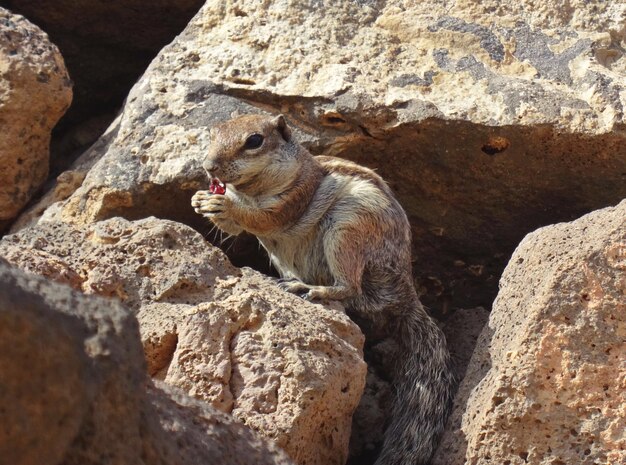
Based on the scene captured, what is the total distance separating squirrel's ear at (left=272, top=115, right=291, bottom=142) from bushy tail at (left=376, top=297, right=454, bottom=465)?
1230mm

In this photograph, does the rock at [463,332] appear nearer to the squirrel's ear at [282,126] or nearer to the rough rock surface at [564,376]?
the rough rock surface at [564,376]

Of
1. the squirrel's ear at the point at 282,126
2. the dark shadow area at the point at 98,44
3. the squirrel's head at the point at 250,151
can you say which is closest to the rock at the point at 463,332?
the squirrel's head at the point at 250,151

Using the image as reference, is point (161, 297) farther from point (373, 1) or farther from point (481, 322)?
point (373, 1)

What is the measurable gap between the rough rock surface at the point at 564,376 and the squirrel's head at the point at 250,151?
1.90 meters

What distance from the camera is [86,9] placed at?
8.34m

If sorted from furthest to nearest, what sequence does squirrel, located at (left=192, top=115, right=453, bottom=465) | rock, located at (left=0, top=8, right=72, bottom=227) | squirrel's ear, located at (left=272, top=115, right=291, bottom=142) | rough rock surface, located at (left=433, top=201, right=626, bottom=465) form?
1. rock, located at (left=0, top=8, right=72, bottom=227)
2. squirrel's ear, located at (left=272, top=115, right=291, bottom=142)
3. squirrel, located at (left=192, top=115, right=453, bottom=465)
4. rough rock surface, located at (left=433, top=201, right=626, bottom=465)

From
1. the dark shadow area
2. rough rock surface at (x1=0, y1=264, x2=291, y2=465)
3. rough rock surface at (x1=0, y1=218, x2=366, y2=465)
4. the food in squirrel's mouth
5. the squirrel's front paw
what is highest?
the dark shadow area

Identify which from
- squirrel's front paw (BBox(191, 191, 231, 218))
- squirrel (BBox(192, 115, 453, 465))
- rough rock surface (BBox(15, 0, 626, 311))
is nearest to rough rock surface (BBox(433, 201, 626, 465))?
squirrel (BBox(192, 115, 453, 465))

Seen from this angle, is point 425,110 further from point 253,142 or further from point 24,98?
point 24,98

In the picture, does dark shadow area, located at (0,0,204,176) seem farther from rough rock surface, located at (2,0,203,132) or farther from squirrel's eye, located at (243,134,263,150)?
squirrel's eye, located at (243,134,263,150)

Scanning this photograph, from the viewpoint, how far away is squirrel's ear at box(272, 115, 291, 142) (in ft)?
22.6

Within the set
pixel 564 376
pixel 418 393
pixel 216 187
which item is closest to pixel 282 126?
pixel 216 187

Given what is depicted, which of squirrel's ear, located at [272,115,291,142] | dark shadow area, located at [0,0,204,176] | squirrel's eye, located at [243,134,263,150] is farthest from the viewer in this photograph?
dark shadow area, located at [0,0,204,176]

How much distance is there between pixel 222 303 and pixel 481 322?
2.15m
